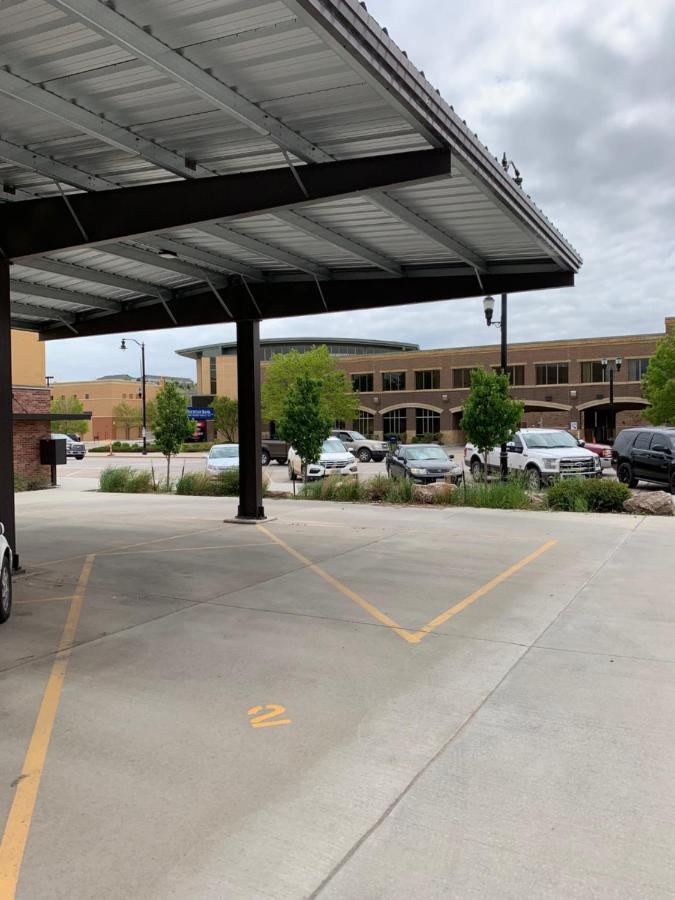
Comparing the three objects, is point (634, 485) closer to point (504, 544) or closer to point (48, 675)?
point (504, 544)

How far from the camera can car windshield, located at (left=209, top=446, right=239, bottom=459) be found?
79.8 feet

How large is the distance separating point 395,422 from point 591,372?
19198 millimetres

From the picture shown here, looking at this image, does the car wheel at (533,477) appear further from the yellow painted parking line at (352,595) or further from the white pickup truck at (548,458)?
the yellow painted parking line at (352,595)

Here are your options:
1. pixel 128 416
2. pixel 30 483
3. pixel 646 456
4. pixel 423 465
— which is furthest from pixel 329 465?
pixel 128 416

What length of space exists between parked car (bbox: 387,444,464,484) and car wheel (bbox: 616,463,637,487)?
4.81 m

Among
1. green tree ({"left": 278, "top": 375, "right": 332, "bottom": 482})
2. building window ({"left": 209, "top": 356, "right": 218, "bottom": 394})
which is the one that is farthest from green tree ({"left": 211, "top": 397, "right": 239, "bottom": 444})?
green tree ({"left": 278, "top": 375, "right": 332, "bottom": 482})

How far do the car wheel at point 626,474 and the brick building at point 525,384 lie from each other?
32845mm

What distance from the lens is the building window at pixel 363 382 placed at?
236ft

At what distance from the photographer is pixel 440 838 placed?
3291mm

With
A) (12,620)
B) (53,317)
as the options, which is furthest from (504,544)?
(53,317)

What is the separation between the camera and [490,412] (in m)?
18.0

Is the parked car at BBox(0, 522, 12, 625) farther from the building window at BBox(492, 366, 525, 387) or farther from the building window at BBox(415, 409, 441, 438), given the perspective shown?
the building window at BBox(415, 409, 441, 438)

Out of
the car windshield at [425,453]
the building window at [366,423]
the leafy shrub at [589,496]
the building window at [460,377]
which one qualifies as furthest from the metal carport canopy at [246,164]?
the building window at [366,423]

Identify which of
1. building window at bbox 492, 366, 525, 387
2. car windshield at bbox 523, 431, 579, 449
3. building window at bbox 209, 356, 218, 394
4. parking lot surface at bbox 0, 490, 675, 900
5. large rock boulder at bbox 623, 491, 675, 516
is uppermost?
building window at bbox 209, 356, 218, 394
